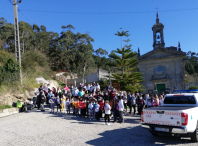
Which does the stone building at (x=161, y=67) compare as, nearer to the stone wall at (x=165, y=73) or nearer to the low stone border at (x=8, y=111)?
the stone wall at (x=165, y=73)

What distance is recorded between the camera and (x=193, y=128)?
5.60m

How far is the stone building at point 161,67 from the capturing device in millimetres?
27234

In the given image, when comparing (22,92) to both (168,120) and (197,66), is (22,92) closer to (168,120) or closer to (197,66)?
(168,120)

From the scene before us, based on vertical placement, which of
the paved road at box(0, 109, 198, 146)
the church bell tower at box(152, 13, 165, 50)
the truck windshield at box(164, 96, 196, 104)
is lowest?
the paved road at box(0, 109, 198, 146)

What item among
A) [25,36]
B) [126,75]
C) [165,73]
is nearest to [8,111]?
[126,75]

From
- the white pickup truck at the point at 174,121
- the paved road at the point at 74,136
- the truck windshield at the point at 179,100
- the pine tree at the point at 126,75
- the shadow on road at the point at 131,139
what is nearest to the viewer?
Result: the white pickup truck at the point at 174,121

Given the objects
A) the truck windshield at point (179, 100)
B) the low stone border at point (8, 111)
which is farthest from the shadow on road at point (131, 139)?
the low stone border at point (8, 111)

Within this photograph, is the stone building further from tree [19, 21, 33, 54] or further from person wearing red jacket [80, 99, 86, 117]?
tree [19, 21, 33, 54]

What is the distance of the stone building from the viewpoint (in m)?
27.2

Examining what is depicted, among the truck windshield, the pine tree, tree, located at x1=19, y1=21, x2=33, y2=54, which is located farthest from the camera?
tree, located at x1=19, y1=21, x2=33, y2=54

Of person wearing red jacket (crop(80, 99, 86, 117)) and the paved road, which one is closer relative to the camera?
the paved road

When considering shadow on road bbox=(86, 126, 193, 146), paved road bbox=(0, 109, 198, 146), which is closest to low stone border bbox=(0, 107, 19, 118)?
paved road bbox=(0, 109, 198, 146)

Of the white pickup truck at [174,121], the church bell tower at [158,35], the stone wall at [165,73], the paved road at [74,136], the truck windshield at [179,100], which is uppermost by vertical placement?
the church bell tower at [158,35]

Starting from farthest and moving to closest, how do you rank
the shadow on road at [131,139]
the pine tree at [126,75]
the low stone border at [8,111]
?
the pine tree at [126,75] → the low stone border at [8,111] → the shadow on road at [131,139]
